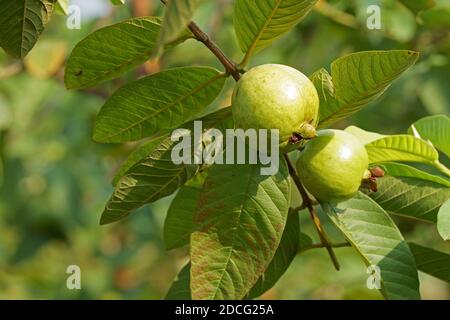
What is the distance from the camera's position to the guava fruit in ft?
3.24

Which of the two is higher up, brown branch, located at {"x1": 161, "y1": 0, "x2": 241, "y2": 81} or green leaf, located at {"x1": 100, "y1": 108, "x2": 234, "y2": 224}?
brown branch, located at {"x1": 161, "y1": 0, "x2": 241, "y2": 81}

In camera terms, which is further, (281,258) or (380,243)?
(281,258)

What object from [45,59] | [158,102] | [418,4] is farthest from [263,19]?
[45,59]

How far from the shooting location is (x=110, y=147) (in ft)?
9.73

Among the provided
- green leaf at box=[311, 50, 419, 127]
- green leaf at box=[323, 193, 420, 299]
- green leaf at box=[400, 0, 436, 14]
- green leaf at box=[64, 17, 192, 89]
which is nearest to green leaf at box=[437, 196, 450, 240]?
→ green leaf at box=[323, 193, 420, 299]

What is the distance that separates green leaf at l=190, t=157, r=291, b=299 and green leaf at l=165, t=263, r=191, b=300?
305 mm

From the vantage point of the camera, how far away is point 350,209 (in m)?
1.13

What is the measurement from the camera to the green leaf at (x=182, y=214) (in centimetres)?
126

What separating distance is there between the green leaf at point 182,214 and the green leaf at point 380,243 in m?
0.24

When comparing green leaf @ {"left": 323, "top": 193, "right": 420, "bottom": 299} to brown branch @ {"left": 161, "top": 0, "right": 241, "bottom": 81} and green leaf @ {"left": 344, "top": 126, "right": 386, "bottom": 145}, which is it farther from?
brown branch @ {"left": 161, "top": 0, "right": 241, "bottom": 81}

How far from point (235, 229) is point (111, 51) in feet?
1.06

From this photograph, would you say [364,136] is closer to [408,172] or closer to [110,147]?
[408,172]

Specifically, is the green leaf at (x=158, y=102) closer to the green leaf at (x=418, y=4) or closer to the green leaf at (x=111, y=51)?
the green leaf at (x=111, y=51)
